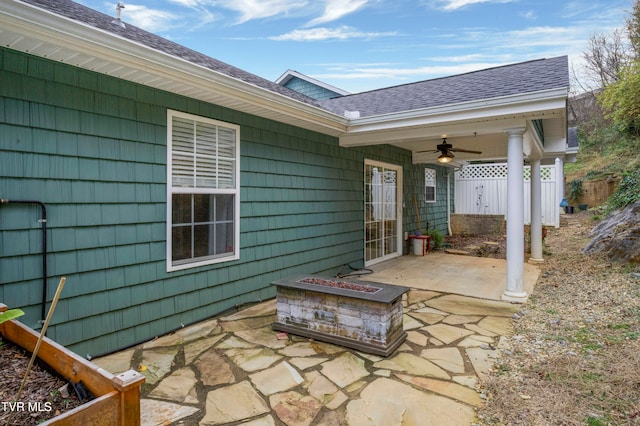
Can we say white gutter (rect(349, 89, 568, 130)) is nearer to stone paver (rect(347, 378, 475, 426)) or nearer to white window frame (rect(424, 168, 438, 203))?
stone paver (rect(347, 378, 475, 426))

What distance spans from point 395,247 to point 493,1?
5.91m

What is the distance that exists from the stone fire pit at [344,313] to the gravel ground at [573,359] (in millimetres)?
811

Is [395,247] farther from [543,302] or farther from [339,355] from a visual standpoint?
[339,355]

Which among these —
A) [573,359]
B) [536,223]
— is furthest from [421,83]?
[573,359]

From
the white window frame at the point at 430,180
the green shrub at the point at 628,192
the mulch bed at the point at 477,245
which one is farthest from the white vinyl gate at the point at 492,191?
the green shrub at the point at 628,192

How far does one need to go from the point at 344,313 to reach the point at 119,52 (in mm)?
2756

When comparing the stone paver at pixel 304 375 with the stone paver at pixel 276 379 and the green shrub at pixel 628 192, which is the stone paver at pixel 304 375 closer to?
the stone paver at pixel 276 379

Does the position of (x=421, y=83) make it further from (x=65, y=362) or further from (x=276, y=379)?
(x=65, y=362)

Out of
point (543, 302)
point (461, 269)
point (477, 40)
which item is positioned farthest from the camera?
point (477, 40)

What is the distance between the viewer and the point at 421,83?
6.35 m

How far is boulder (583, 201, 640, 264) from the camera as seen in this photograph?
5215 mm

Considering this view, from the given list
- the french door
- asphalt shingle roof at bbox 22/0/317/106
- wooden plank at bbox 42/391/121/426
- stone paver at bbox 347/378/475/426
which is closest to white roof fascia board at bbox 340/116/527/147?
the french door

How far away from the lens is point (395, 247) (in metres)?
7.83

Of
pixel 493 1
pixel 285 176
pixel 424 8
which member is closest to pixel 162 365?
pixel 285 176
